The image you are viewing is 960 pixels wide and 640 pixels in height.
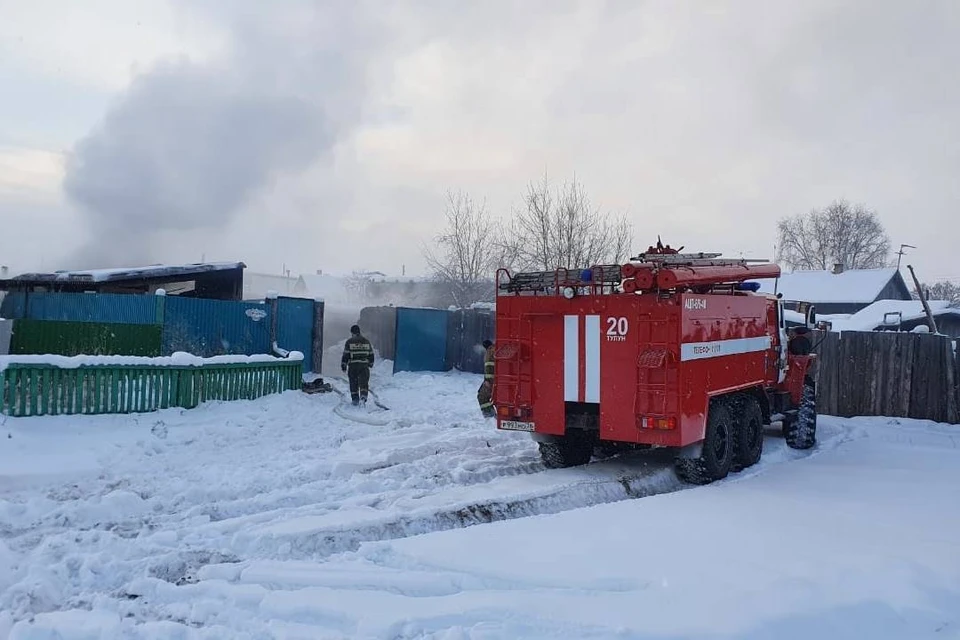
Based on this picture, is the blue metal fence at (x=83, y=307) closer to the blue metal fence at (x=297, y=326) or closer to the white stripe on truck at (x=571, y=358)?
the blue metal fence at (x=297, y=326)

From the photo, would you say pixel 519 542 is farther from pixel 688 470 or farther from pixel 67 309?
pixel 67 309

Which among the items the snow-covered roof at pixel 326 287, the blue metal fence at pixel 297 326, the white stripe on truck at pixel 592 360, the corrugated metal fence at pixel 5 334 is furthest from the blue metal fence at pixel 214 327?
the snow-covered roof at pixel 326 287

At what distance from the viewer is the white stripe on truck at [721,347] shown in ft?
25.8

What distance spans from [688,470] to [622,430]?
1108 mm

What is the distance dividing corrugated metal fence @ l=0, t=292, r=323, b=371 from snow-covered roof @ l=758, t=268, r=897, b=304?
34.5 meters

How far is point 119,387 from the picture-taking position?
10211 mm

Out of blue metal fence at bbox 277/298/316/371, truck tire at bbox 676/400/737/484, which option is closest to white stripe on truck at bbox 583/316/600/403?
truck tire at bbox 676/400/737/484

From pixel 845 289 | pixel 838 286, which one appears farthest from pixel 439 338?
pixel 838 286

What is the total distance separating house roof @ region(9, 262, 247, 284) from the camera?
17875 mm

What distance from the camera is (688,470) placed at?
8484 millimetres

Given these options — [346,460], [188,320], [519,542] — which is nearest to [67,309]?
[188,320]

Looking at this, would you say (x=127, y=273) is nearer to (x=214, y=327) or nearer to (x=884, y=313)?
(x=214, y=327)

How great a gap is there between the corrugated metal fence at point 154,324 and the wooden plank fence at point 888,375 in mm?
11659

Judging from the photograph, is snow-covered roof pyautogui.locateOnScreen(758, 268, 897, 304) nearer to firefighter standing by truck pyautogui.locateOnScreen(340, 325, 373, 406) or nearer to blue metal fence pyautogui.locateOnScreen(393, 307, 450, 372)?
blue metal fence pyautogui.locateOnScreen(393, 307, 450, 372)
